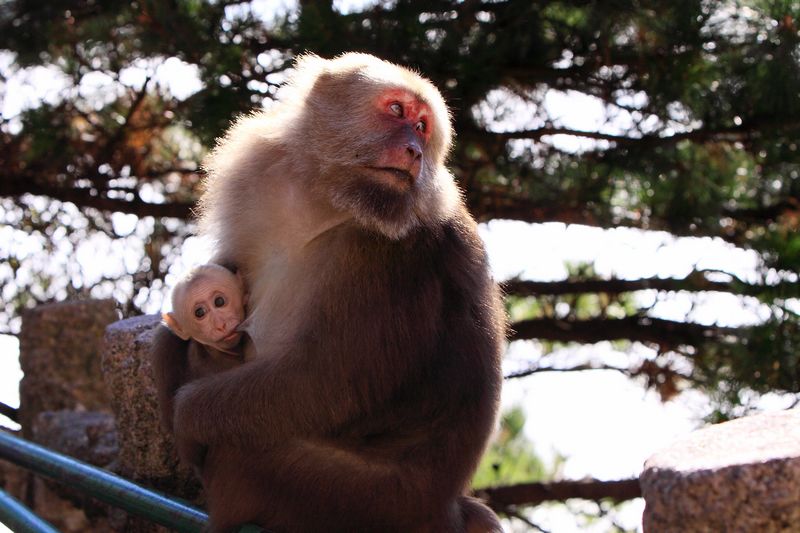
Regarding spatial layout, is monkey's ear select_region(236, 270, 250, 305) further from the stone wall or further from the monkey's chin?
the stone wall

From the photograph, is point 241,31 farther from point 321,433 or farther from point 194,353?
point 321,433

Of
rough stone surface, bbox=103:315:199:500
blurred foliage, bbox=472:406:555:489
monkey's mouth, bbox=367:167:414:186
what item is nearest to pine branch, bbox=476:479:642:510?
blurred foliage, bbox=472:406:555:489

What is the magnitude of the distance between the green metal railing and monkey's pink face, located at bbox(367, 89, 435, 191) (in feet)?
3.68

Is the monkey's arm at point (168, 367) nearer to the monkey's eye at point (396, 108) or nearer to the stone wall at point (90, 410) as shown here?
the stone wall at point (90, 410)

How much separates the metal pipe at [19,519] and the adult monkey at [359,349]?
0.45 meters

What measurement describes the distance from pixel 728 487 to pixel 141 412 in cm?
272

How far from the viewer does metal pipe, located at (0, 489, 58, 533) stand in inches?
112

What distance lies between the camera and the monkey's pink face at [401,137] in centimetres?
326

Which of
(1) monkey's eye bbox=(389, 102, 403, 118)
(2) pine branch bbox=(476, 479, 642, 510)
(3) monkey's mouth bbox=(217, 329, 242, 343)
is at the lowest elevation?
(2) pine branch bbox=(476, 479, 642, 510)

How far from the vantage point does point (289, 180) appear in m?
3.39

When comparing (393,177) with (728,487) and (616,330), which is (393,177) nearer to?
(728,487)

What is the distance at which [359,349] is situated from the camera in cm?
296

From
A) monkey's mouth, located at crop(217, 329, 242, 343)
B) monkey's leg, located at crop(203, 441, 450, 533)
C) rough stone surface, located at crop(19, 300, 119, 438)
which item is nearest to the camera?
monkey's leg, located at crop(203, 441, 450, 533)

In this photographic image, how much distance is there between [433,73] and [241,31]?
102cm
